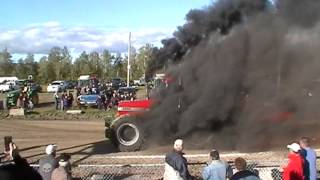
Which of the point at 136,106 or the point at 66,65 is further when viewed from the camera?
the point at 66,65

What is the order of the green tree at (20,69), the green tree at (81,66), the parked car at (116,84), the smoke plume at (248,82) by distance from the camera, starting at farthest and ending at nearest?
the green tree at (20,69) → the green tree at (81,66) → the parked car at (116,84) → the smoke plume at (248,82)

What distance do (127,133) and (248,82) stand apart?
3.65m

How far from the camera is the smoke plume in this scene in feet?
49.9

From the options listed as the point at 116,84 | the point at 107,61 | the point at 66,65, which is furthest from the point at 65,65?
the point at 116,84

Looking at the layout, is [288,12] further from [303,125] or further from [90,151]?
[90,151]

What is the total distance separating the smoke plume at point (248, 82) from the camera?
15.2 meters

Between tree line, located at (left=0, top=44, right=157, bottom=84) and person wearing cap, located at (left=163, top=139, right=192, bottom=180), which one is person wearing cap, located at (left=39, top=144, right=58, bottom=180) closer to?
person wearing cap, located at (left=163, top=139, right=192, bottom=180)

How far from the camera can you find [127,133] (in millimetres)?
15227

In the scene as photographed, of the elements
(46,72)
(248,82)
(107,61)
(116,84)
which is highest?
(107,61)

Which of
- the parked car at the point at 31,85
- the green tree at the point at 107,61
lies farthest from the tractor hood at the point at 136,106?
the green tree at the point at 107,61

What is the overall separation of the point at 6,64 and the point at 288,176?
107267mm

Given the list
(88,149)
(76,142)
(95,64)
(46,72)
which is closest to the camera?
(88,149)

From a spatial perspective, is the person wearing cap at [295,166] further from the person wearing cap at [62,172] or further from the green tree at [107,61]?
A: the green tree at [107,61]

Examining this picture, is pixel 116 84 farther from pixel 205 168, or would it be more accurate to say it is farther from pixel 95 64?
pixel 95 64
